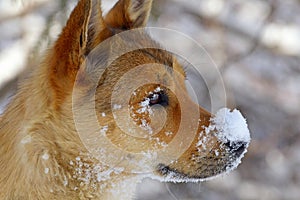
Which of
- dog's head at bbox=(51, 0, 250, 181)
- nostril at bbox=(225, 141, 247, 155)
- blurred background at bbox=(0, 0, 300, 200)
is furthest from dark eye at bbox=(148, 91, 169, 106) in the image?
blurred background at bbox=(0, 0, 300, 200)

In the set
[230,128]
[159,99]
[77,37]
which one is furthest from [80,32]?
[230,128]

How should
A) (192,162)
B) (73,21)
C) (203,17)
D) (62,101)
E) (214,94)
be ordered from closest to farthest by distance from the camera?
(73,21) < (62,101) < (192,162) < (214,94) < (203,17)

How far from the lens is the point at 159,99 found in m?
2.86

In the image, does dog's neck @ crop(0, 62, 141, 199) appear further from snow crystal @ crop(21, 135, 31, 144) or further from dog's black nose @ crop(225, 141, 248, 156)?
dog's black nose @ crop(225, 141, 248, 156)

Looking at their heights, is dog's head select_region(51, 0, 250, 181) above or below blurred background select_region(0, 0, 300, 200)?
above

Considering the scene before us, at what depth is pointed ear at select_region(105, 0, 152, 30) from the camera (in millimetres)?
3137

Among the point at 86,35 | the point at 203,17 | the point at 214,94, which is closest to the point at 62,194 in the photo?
the point at 86,35

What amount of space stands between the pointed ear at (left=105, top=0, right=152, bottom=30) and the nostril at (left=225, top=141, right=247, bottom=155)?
31.4 inches

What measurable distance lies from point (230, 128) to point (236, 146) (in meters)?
0.09

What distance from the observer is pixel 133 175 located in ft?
9.70

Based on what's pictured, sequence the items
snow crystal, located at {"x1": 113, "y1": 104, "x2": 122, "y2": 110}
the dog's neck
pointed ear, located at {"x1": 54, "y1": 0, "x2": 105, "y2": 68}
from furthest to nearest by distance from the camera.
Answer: snow crystal, located at {"x1": 113, "y1": 104, "x2": 122, "y2": 110} → the dog's neck → pointed ear, located at {"x1": 54, "y1": 0, "x2": 105, "y2": 68}

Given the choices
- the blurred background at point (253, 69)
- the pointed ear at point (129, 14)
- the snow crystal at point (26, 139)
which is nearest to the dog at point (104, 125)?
the snow crystal at point (26, 139)

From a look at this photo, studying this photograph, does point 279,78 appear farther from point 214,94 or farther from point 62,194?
point 62,194

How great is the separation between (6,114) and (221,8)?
3.79 metres
